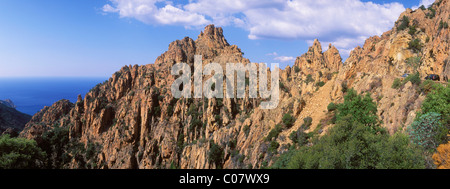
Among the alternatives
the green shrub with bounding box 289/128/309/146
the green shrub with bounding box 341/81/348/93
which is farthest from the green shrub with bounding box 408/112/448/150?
the green shrub with bounding box 341/81/348/93

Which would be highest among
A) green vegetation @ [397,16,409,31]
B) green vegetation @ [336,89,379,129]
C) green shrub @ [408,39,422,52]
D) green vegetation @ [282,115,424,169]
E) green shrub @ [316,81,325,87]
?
green vegetation @ [397,16,409,31]

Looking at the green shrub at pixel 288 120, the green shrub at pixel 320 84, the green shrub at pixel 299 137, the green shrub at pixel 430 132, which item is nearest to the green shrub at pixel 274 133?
the green shrub at pixel 288 120

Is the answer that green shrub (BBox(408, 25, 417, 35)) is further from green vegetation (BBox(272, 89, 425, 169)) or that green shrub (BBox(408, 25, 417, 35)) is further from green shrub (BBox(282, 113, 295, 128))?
green shrub (BBox(282, 113, 295, 128))

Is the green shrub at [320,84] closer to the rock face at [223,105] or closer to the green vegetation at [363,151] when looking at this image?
the rock face at [223,105]

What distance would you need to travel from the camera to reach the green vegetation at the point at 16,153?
88.9 ft

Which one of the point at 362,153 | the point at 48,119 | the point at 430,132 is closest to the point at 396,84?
the point at 430,132

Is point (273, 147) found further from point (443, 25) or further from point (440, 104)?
point (443, 25)

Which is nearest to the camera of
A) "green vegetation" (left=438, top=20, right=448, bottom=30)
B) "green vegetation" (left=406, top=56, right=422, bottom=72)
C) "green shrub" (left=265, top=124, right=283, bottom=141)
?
"green vegetation" (left=438, top=20, right=448, bottom=30)

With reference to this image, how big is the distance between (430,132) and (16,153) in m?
47.1

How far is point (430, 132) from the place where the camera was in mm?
22797

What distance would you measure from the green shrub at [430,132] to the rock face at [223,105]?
4495 mm

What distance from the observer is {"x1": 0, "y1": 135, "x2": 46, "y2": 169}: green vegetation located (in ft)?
88.9

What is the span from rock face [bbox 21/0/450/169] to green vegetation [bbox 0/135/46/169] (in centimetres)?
3599

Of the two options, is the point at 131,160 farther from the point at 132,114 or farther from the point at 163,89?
the point at 163,89
